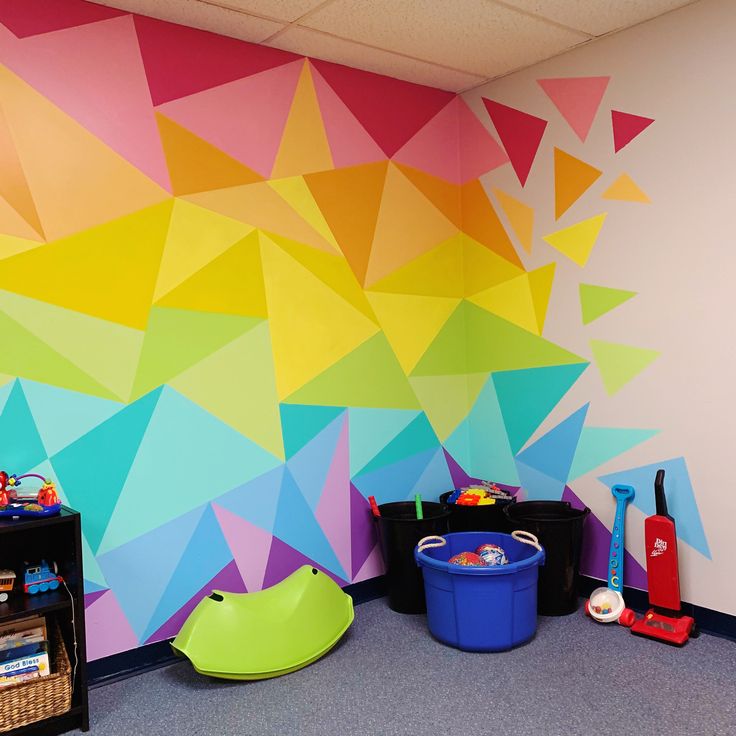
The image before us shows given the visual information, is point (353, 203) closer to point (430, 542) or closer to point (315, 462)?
point (315, 462)

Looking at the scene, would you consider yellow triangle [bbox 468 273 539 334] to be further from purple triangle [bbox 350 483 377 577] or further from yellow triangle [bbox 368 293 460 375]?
purple triangle [bbox 350 483 377 577]

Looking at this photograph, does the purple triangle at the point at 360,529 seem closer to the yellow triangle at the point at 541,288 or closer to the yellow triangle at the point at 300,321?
the yellow triangle at the point at 300,321

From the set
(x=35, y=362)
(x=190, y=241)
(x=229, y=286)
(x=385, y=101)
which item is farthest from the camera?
(x=385, y=101)

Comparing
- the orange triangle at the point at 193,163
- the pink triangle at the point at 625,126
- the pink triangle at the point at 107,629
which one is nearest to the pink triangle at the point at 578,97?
the pink triangle at the point at 625,126

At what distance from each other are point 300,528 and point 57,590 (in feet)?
3.49

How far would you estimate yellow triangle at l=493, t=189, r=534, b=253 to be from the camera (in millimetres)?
3553

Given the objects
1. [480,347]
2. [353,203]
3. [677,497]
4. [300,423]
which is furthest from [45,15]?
[677,497]

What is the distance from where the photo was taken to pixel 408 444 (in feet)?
12.0

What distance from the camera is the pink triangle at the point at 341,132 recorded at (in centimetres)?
332

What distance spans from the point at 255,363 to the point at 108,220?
80 centimetres

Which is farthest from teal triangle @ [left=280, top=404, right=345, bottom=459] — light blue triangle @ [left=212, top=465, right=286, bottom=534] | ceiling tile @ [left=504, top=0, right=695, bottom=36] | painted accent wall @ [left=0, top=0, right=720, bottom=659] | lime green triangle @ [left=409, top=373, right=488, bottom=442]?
ceiling tile @ [left=504, top=0, right=695, bottom=36]

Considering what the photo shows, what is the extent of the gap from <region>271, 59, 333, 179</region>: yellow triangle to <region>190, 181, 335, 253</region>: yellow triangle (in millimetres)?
108

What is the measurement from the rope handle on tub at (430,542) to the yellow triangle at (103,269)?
1.41 m

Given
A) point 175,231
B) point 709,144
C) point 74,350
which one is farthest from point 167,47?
point 709,144
